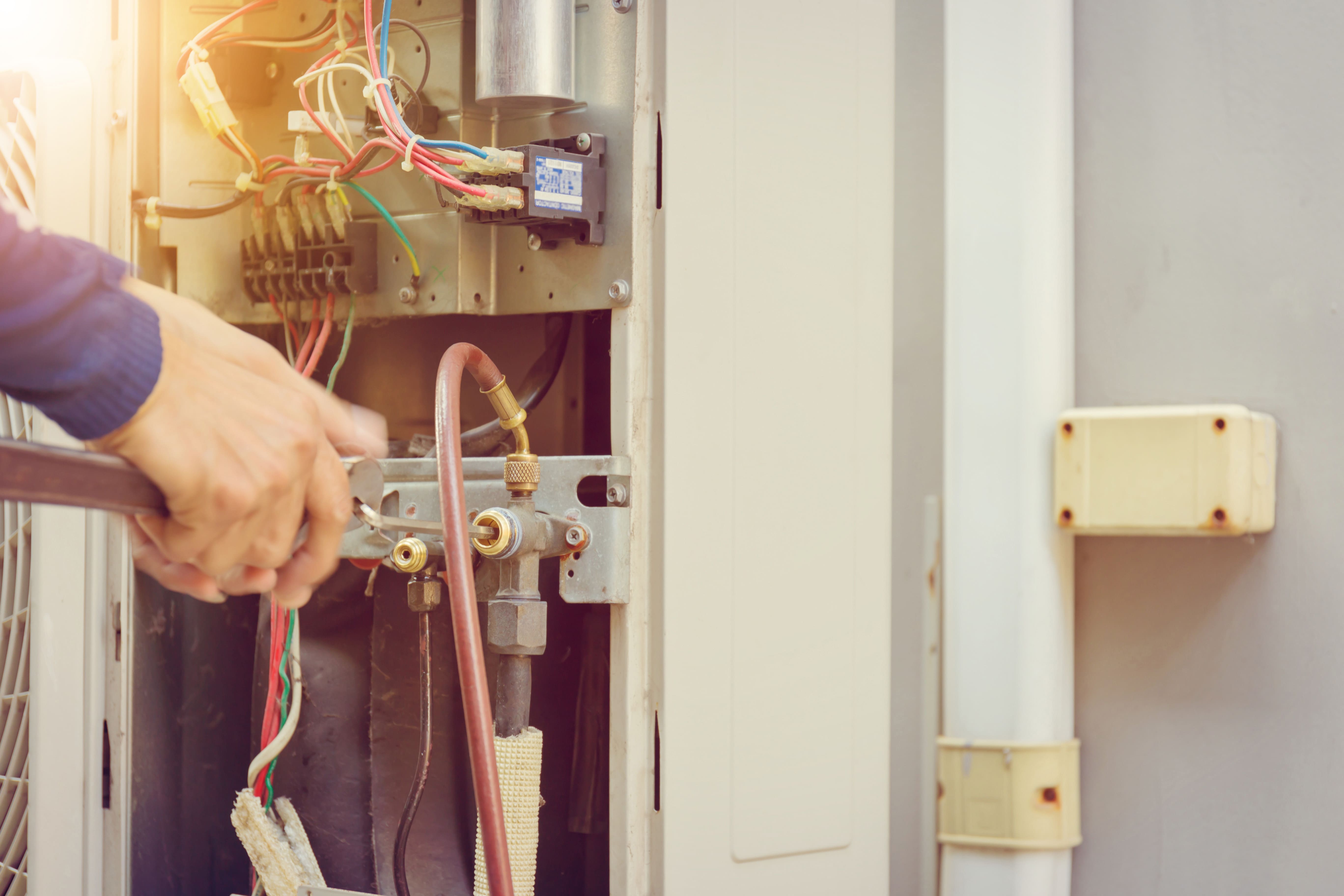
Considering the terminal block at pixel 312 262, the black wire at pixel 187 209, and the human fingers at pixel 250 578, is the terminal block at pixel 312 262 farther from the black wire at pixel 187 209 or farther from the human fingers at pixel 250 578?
the human fingers at pixel 250 578

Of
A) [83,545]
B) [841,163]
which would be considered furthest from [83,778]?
[841,163]

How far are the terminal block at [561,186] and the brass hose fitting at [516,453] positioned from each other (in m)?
0.15

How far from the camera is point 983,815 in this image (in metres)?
1.22

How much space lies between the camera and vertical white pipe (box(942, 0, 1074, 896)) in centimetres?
121

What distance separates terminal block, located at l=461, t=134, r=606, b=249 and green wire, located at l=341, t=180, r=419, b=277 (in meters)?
0.14

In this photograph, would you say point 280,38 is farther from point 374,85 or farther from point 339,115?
point 374,85

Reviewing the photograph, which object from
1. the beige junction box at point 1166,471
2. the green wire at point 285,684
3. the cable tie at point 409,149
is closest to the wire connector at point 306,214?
the cable tie at point 409,149

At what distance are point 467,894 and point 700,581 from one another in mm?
454

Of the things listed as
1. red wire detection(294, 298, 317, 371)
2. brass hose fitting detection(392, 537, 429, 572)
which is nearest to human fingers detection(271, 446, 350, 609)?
brass hose fitting detection(392, 537, 429, 572)

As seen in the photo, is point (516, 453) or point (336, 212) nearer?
point (516, 453)

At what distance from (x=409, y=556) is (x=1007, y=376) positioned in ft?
2.03

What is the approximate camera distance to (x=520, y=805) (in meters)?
1.02

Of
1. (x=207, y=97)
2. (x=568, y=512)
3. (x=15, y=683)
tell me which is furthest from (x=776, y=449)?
(x=15, y=683)

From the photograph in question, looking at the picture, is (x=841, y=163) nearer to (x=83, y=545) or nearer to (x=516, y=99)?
(x=516, y=99)
